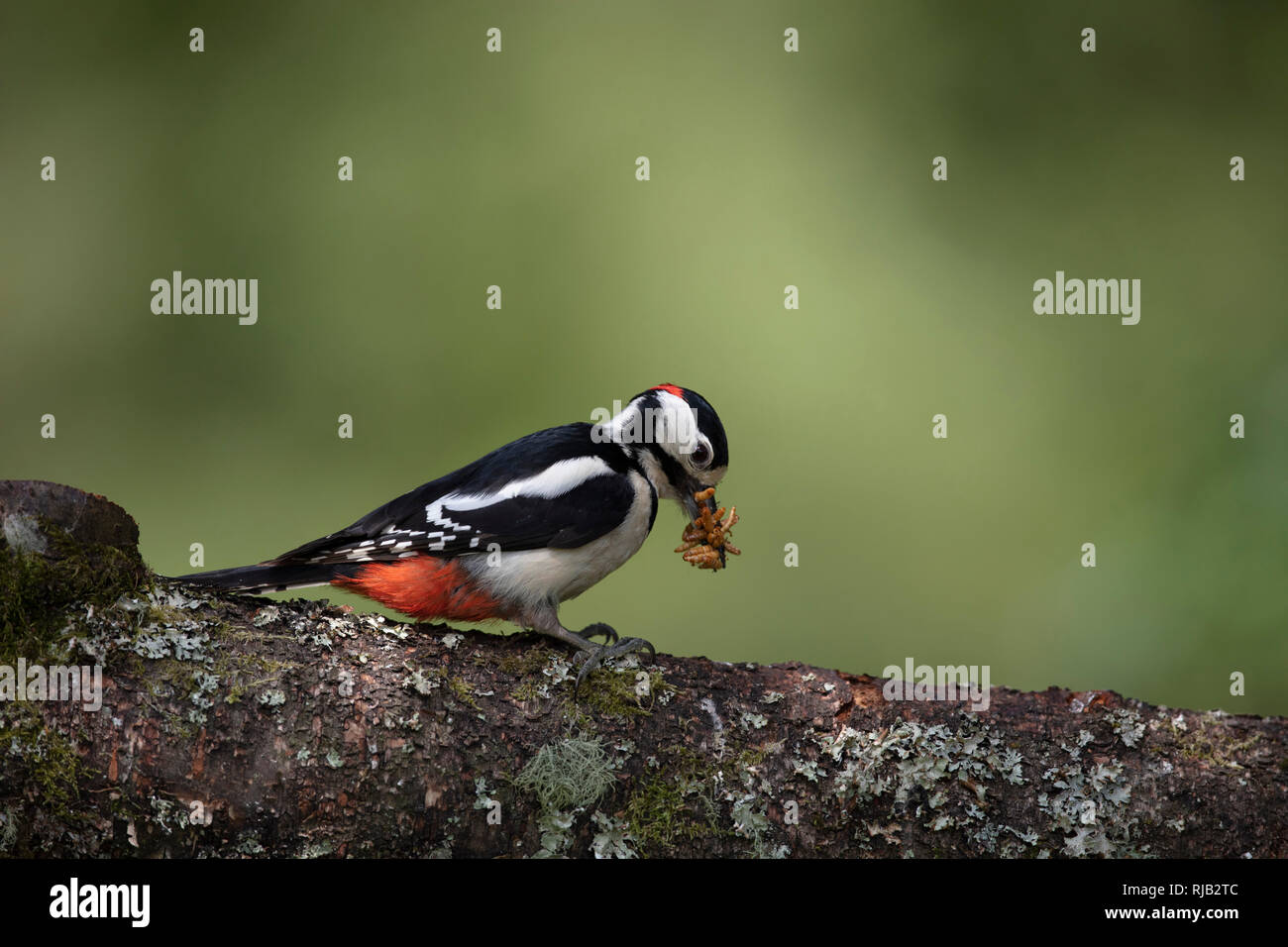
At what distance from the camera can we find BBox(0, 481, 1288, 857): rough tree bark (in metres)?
2.18

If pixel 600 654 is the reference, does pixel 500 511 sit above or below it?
above

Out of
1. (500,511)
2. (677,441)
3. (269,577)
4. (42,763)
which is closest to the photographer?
(42,763)

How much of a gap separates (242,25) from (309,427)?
2498 millimetres

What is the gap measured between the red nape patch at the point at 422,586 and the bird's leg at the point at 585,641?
14cm

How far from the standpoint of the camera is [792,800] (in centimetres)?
247

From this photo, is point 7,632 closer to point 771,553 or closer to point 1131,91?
point 771,553

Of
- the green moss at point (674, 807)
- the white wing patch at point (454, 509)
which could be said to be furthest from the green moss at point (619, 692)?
the white wing patch at point (454, 509)

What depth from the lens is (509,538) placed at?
3.20 metres

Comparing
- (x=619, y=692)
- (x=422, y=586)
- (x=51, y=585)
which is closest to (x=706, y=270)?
(x=422, y=586)

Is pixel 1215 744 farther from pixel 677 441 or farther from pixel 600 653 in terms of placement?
pixel 677 441

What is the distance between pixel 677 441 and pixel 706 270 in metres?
2.86

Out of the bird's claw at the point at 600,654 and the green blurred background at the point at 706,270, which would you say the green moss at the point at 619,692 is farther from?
the green blurred background at the point at 706,270

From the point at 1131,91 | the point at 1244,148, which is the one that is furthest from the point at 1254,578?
the point at 1131,91

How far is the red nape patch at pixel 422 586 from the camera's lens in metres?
3.15
